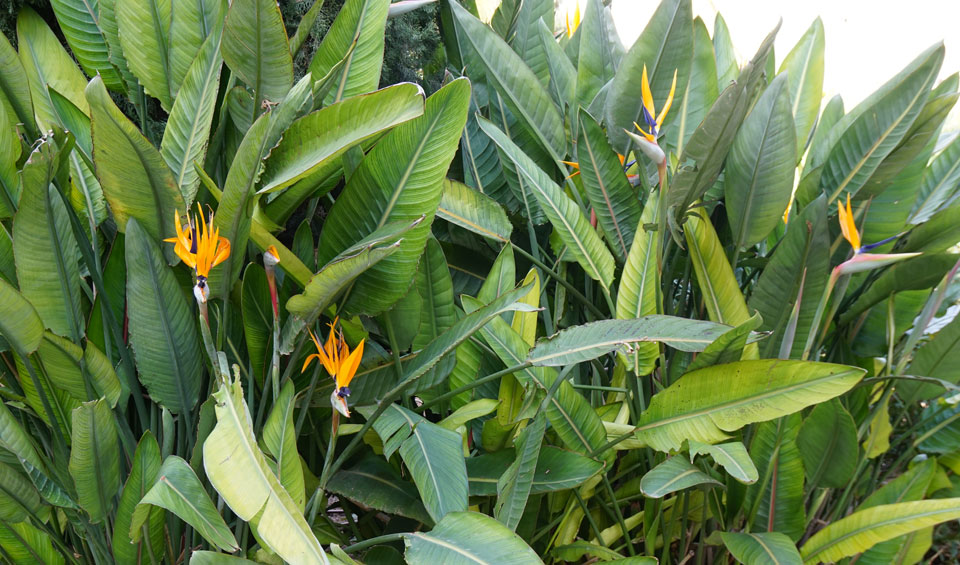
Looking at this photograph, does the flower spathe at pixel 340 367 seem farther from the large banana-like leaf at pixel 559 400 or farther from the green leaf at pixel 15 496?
the green leaf at pixel 15 496

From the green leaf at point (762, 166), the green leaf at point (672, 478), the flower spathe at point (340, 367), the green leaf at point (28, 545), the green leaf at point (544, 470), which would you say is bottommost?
the green leaf at point (28, 545)

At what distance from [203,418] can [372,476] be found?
0.90 ft

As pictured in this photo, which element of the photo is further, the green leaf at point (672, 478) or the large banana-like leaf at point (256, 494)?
the green leaf at point (672, 478)

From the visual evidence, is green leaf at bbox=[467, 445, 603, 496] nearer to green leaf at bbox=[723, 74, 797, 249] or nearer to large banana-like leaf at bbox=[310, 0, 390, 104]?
green leaf at bbox=[723, 74, 797, 249]

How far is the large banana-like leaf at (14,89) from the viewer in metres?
0.96

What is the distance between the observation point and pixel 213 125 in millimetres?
1129

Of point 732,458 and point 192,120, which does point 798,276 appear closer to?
point 732,458

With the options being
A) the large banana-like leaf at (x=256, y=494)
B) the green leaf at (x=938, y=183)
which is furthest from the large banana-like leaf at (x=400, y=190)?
the green leaf at (x=938, y=183)

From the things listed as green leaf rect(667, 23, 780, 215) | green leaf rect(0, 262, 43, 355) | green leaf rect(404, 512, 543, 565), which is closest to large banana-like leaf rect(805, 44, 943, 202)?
green leaf rect(667, 23, 780, 215)

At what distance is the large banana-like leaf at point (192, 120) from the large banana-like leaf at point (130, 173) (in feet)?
0.20

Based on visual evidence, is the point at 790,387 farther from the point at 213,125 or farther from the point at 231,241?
the point at 213,125

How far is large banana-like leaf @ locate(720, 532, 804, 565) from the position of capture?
958mm

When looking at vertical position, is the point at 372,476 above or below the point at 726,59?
below

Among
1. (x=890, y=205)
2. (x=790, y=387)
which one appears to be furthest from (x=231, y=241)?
(x=890, y=205)
